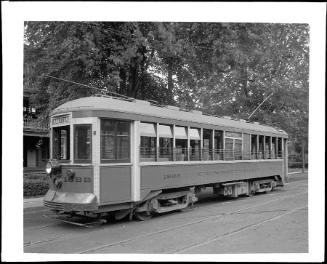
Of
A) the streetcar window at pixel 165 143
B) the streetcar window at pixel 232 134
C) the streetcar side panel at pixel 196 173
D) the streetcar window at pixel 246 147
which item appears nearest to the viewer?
the streetcar side panel at pixel 196 173

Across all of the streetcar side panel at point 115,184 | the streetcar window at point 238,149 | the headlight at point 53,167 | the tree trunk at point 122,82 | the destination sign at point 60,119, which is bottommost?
the streetcar side panel at point 115,184

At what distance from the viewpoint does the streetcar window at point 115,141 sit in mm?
10734

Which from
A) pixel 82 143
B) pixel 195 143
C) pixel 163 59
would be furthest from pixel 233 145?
pixel 82 143

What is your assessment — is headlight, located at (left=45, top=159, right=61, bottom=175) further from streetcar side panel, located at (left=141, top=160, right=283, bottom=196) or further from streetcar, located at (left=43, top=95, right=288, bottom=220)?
streetcar side panel, located at (left=141, top=160, right=283, bottom=196)

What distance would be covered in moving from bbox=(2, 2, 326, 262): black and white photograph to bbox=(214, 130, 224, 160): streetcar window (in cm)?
7

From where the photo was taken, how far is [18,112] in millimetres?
7664

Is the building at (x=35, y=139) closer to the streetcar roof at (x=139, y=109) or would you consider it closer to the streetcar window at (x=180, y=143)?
the streetcar roof at (x=139, y=109)

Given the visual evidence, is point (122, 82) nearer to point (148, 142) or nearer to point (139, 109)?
point (139, 109)

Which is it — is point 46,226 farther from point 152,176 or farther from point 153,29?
point 153,29

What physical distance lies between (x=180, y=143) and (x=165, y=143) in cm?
82

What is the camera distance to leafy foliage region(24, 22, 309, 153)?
1384 centimetres

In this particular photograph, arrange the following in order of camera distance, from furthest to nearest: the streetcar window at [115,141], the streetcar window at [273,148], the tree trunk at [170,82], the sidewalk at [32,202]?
1. the streetcar window at [273,148]
2. the tree trunk at [170,82]
3. the sidewalk at [32,202]
4. the streetcar window at [115,141]

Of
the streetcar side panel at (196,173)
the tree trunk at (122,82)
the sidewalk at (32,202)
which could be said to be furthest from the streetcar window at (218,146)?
the sidewalk at (32,202)

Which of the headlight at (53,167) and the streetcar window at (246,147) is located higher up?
the streetcar window at (246,147)
